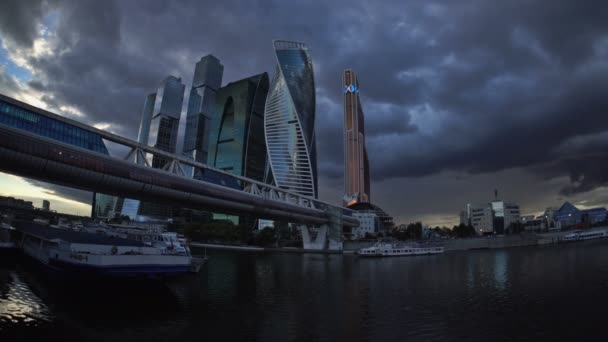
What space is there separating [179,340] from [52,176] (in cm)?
3477

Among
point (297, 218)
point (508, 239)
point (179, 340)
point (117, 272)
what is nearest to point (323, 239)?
point (297, 218)

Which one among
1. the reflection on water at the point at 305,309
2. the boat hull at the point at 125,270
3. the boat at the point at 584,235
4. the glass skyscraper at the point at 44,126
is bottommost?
the reflection on water at the point at 305,309

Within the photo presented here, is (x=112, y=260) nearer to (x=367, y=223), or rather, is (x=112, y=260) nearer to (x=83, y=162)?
(x=83, y=162)

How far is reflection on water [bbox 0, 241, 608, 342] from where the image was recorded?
16.5 m

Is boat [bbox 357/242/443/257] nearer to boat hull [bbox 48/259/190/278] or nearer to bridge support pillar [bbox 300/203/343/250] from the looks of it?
bridge support pillar [bbox 300/203/343/250]

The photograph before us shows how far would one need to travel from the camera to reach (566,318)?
19.3 meters

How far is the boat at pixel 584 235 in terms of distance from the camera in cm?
12800

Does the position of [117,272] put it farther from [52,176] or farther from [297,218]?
[297,218]

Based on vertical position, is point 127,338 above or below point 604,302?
below

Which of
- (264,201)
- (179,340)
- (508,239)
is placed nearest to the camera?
(179,340)

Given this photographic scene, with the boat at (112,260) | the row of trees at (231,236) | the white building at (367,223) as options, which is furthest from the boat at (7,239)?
the white building at (367,223)

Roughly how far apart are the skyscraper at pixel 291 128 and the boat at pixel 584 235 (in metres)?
106

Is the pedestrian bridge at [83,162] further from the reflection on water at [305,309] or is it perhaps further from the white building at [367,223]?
the white building at [367,223]

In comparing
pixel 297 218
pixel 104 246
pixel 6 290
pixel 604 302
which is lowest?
pixel 6 290
